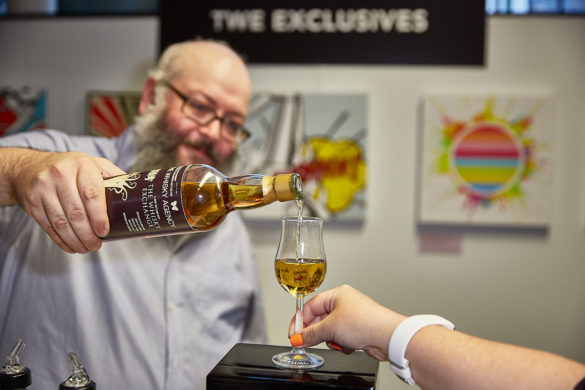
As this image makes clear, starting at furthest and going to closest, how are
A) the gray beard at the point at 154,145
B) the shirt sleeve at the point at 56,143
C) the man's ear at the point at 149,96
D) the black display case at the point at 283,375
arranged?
the man's ear at the point at 149,96, the gray beard at the point at 154,145, the shirt sleeve at the point at 56,143, the black display case at the point at 283,375

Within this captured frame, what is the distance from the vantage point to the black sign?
241 centimetres

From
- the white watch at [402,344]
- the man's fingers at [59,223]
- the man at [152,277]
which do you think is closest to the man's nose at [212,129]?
the man at [152,277]

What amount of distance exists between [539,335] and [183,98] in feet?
7.00

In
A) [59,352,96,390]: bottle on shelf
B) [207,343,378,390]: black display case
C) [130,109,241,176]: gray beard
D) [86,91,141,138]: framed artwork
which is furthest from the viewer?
[86,91,141,138]: framed artwork

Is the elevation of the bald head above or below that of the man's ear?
above

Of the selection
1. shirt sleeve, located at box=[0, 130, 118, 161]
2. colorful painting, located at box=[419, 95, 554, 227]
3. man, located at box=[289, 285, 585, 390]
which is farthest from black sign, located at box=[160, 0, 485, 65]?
man, located at box=[289, 285, 585, 390]

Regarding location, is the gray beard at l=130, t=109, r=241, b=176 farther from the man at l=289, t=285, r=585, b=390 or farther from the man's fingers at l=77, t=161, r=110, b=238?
the man at l=289, t=285, r=585, b=390

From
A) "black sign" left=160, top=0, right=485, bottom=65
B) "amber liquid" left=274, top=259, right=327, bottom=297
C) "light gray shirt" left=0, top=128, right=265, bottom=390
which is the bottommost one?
"light gray shirt" left=0, top=128, right=265, bottom=390

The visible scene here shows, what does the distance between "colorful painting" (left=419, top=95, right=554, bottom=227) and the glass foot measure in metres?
1.78

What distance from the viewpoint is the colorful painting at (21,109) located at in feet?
9.47

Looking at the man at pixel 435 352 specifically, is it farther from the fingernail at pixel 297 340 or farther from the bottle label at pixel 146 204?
the bottle label at pixel 146 204

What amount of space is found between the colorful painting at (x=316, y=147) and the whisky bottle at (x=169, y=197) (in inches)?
65.5

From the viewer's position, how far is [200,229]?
39.5 inches

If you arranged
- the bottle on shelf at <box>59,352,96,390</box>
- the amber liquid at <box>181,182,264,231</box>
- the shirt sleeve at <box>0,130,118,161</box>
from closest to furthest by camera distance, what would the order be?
1. the bottle on shelf at <box>59,352,96,390</box>
2. the amber liquid at <box>181,182,264,231</box>
3. the shirt sleeve at <box>0,130,118,161</box>
